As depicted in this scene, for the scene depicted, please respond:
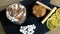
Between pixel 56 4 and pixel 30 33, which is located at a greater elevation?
pixel 56 4

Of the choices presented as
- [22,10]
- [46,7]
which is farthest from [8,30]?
[46,7]

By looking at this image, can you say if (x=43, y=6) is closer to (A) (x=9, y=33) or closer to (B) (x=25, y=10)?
(B) (x=25, y=10)

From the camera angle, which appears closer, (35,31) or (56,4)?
(35,31)

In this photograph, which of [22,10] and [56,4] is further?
[56,4]

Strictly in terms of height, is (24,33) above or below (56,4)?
below

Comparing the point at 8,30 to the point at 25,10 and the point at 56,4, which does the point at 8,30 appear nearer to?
the point at 25,10

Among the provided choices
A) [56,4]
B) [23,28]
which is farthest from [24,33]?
[56,4]

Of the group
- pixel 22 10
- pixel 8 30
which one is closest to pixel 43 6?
pixel 22 10
